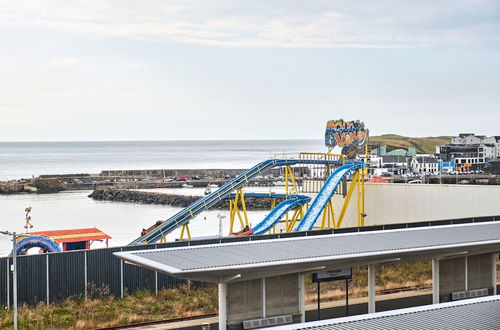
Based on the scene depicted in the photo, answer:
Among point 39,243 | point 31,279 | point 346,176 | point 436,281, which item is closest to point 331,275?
point 436,281

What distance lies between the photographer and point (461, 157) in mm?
138125

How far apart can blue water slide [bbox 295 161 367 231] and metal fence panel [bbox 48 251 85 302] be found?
18.3 meters

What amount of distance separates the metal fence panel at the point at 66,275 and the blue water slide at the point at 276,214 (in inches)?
682

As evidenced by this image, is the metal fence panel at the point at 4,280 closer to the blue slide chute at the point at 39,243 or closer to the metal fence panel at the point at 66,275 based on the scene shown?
the metal fence panel at the point at 66,275

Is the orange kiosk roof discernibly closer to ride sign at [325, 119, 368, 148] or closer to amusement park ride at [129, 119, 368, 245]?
amusement park ride at [129, 119, 368, 245]

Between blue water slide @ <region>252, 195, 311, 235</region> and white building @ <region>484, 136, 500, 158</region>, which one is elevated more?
white building @ <region>484, 136, 500, 158</region>

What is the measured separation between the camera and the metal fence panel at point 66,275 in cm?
2841

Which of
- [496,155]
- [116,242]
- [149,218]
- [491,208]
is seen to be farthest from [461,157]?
[491,208]

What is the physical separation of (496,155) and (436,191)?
354 ft

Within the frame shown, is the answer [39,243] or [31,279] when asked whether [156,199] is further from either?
[31,279]

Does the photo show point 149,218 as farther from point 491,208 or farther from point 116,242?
point 491,208

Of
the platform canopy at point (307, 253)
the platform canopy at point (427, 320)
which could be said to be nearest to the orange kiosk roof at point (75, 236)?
the platform canopy at point (307, 253)

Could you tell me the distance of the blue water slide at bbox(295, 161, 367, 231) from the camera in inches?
1772

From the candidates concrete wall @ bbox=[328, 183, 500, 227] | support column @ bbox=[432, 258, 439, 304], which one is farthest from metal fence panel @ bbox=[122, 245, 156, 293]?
concrete wall @ bbox=[328, 183, 500, 227]
